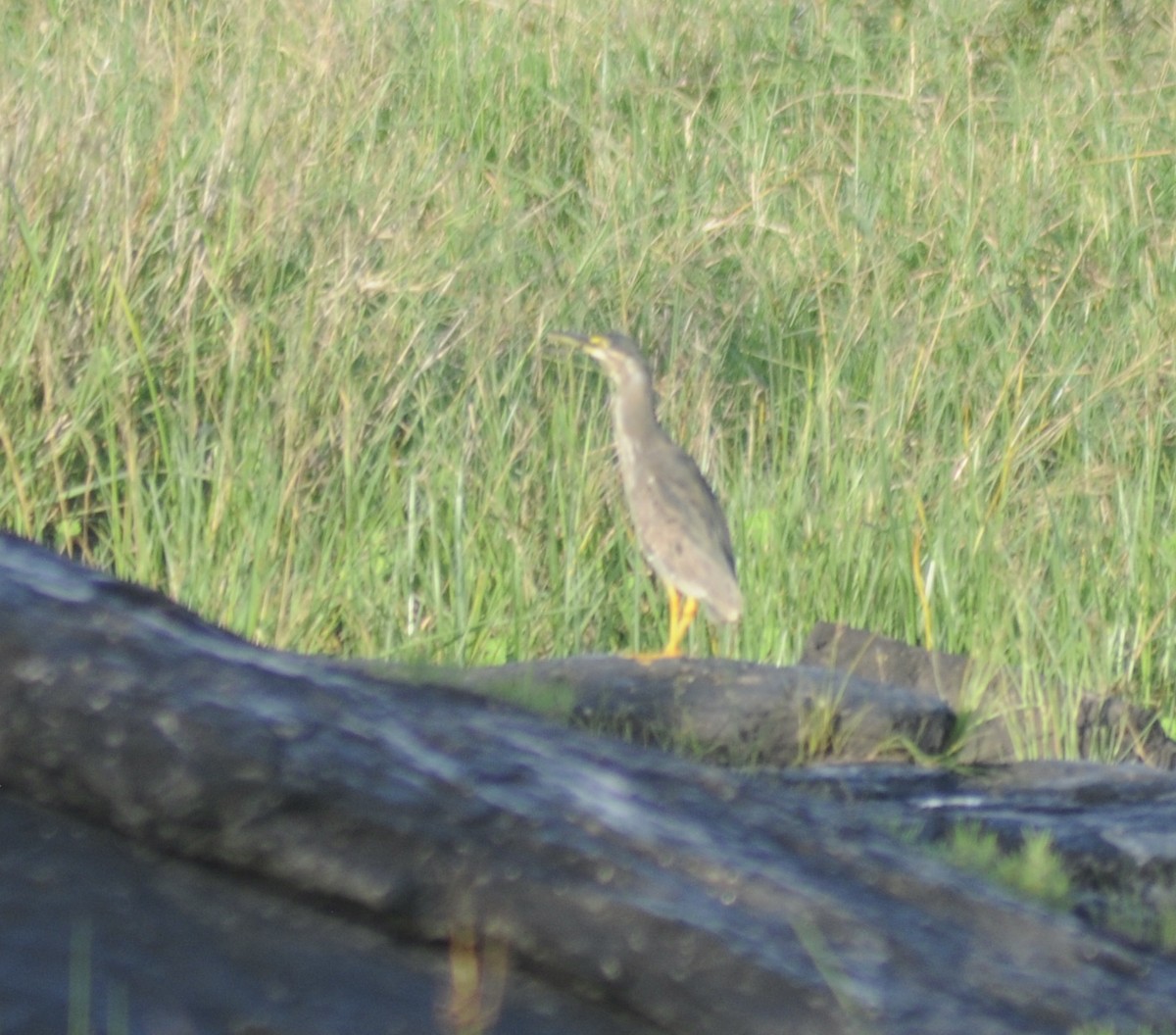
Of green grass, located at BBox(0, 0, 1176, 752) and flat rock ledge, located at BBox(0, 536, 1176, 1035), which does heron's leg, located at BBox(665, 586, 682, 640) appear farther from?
flat rock ledge, located at BBox(0, 536, 1176, 1035)

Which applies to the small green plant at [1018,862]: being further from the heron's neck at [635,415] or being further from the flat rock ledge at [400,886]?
the heron's neck at [635,415]

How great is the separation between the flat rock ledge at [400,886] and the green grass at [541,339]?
179 centimetres

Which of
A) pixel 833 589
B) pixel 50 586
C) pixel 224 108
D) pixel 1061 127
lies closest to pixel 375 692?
pixel 50 586

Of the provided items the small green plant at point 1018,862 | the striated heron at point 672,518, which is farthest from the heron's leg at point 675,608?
the small green plant at point 1018,862

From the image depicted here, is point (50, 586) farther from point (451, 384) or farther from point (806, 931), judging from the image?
point (451, 384)

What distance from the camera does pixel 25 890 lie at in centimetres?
173

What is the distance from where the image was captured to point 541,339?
17.8 ft

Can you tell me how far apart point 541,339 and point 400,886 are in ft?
12.1

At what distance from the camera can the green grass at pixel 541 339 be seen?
4.61 m

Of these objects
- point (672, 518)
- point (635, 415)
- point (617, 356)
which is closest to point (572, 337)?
point (617, 356)

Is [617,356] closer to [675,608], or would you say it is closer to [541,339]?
[541,339]

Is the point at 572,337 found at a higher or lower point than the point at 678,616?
higher

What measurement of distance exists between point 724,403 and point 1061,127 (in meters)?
2.83

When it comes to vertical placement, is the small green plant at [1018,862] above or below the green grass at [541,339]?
below
